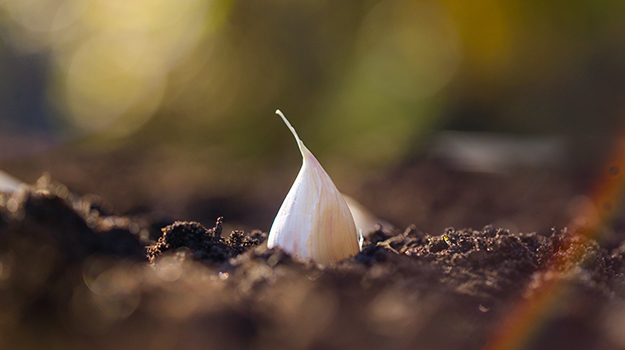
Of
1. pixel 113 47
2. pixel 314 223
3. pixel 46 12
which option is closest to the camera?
pixel 314 223

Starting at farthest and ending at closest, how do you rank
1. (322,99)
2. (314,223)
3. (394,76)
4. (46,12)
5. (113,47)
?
(46,12) < (113,47) < (322,99) < (394,76) < (314,223)

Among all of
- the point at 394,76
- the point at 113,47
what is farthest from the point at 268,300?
the point at 113,47

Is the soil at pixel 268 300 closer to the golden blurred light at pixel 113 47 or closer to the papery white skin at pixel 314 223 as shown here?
the papery white skin at pixel 314 223

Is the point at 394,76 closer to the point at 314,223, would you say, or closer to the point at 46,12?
the point at 314,223

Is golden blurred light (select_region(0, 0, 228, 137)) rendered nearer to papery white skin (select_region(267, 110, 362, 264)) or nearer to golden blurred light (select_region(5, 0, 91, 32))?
golden blurred light (select_region(5, 0, 91, 32))

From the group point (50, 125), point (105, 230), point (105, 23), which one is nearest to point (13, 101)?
point (50, 125)

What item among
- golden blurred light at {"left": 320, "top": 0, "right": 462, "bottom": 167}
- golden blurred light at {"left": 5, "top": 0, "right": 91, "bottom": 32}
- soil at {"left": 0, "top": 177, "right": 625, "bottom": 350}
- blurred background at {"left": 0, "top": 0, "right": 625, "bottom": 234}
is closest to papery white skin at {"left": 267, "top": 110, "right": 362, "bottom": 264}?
soil at {"left": 0, "top": 177, "right": 625, "bottom": 350}

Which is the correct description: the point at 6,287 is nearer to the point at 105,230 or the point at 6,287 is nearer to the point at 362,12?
the point at 105,230
